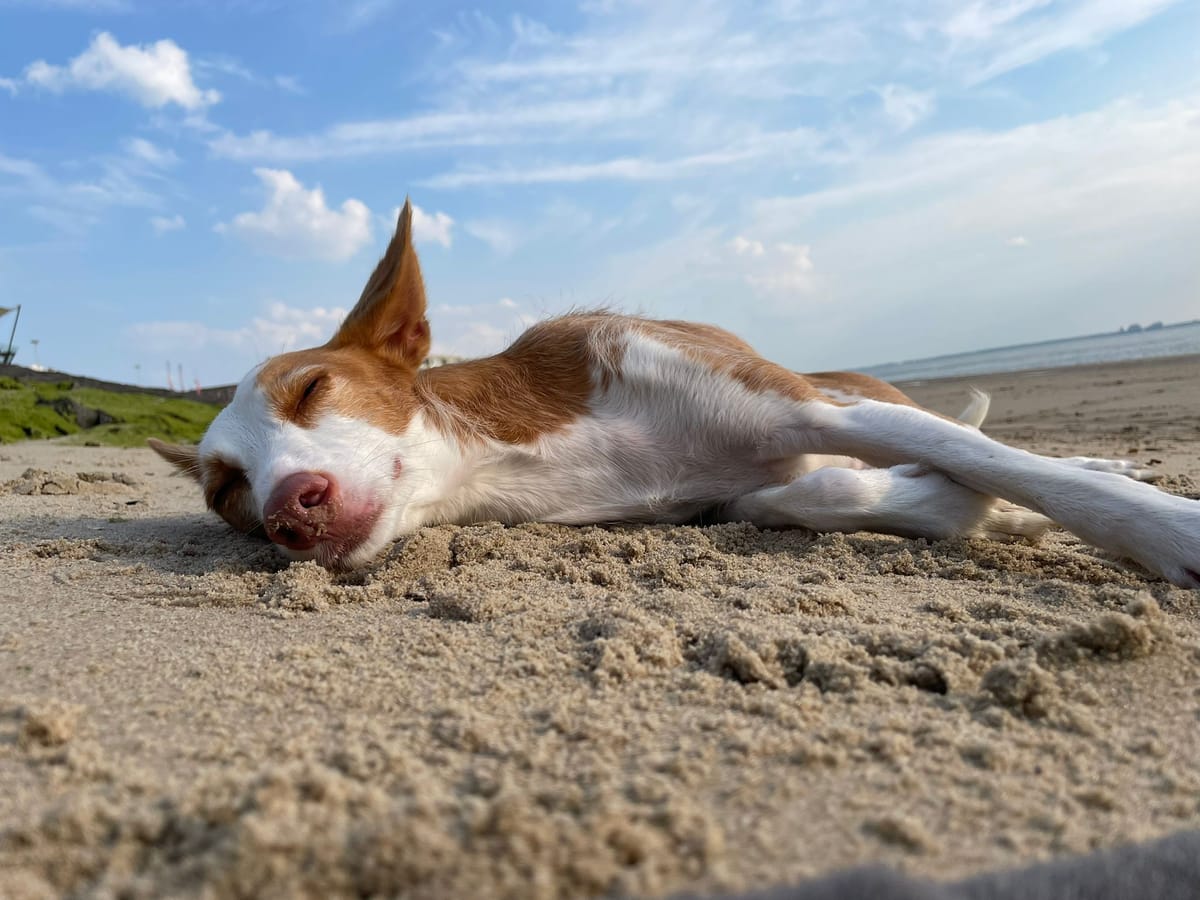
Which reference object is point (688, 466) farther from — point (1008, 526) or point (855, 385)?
point (855, 385)

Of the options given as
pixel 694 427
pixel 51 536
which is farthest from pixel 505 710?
pixel 51 536

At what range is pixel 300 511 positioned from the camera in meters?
2.62

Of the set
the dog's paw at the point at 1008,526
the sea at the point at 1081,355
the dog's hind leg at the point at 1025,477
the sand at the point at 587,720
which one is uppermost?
the sea at the point at 1081,355

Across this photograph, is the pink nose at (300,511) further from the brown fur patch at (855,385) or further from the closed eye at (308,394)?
the brown fur patch at (855,385)

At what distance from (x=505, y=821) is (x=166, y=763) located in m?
0.64

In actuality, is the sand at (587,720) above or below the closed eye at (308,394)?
below

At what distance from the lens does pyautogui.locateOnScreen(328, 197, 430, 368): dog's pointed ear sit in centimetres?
355

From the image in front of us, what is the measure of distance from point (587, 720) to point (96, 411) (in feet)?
38.3

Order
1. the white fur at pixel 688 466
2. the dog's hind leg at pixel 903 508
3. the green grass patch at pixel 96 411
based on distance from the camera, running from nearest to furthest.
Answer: the white fur at pixel 688 466 < the dog's hind leg at pixel 903 508 < the green grass patch at pixel 96 411

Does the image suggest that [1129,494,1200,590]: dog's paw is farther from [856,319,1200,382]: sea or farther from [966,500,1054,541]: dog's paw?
[856,319,1200,382]: sea

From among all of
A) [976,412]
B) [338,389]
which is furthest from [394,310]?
[976,412]

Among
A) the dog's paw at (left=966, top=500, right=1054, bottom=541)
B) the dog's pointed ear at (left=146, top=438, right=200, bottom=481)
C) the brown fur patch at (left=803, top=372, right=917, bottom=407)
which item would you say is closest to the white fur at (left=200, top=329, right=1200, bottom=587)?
the dog's paw at (left=966, top=500, right=1054, bottom=541)

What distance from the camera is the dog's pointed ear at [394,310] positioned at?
11.6 ft

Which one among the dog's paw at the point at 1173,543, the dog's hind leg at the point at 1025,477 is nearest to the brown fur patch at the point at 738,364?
the dog's hind leg at the point at 1025,477
